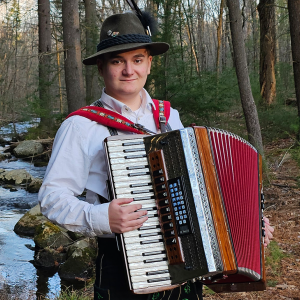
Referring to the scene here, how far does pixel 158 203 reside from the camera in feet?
6.07

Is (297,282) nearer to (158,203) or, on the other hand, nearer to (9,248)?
(158,203)

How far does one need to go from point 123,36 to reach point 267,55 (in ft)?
36.3

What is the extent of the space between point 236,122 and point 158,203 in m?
8.03

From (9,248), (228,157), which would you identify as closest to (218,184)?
(228,157)

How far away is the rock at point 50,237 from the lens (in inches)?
259

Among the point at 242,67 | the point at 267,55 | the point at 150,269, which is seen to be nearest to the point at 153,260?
the point at 150,269

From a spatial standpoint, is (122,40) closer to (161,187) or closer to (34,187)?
(161,187)

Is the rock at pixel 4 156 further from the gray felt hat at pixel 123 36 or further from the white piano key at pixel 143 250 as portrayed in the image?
the white piano key at pixel 143 250

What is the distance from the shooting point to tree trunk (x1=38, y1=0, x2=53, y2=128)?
43.9 feet

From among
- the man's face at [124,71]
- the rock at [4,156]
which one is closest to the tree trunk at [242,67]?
the man's face at [124,71]

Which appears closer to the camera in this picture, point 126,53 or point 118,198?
point 118,198

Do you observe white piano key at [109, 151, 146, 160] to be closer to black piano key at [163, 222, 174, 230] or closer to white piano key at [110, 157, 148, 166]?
white piano key at [110, 157, 148, 166]

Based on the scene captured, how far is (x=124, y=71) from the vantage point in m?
2.04

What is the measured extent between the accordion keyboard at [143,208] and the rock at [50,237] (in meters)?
5.05
